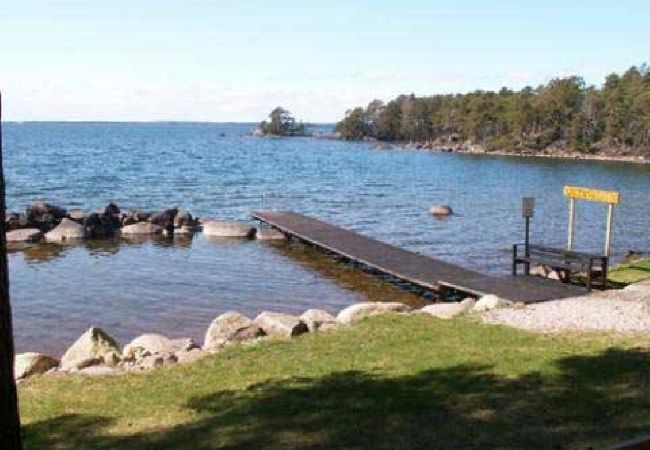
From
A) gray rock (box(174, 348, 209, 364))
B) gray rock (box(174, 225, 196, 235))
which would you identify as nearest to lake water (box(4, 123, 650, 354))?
gray rock (box(174, 225, 196, 235))

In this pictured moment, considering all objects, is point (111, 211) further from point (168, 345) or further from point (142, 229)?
point (168, 345)

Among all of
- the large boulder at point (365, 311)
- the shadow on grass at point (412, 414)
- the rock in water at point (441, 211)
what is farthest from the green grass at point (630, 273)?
the rock in water at point (441, 211)

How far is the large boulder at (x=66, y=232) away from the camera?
108 ft

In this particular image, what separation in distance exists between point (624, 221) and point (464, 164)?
60.5m

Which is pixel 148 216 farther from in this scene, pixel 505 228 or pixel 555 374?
pixel 555 374

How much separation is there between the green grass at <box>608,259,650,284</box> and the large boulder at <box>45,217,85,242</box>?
74.4 ft

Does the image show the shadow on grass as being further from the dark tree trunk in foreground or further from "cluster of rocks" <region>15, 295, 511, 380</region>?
"cluster of rocks" <region>15, 295, 511, 380</region>

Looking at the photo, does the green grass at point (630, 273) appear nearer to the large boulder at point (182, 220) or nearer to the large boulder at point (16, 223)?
the large boulder at point (182, 220)

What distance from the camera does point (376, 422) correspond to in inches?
310

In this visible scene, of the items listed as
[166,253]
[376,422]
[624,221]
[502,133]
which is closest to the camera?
[376,422]

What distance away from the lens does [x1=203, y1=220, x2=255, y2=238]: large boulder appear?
113 ft

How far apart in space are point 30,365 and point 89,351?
41.6 inches

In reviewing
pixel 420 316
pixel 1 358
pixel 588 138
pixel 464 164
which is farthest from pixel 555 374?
pixel 588 138

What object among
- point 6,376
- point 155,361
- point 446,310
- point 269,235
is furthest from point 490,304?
point 269,235
